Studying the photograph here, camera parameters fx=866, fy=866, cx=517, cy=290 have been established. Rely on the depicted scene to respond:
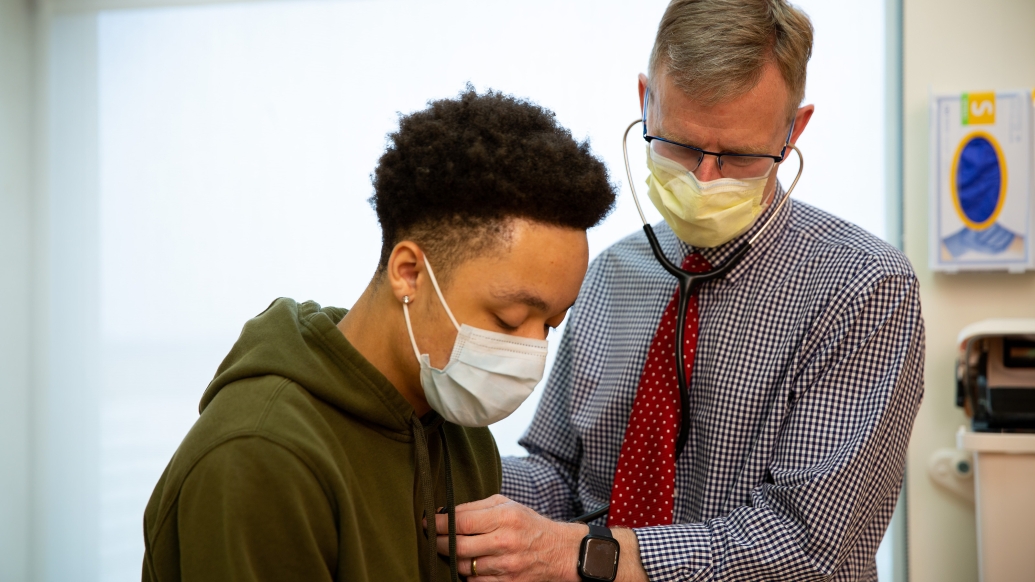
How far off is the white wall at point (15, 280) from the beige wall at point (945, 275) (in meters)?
2.65

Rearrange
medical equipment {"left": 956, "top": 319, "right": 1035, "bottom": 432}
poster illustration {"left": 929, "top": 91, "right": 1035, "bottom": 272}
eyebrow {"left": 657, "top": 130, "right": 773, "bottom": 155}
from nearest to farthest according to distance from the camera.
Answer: eyebrow {"left": 657, "top": 130, "right": 773, "bottom": 155}
medical equipment {"left": 956, "top": 319, "right": 1035, "bottom": 432}
poster illustration {"left": 929, "top": 91, "right": 1035, "bottom": 272}

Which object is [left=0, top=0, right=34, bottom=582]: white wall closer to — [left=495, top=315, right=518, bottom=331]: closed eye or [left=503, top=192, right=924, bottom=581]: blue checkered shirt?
[left=503, top=192, right=924, bottom=581]: blue checkered shirt

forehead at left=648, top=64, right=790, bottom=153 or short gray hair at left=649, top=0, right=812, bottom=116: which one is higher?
short gray hair at left=649, top=0, right=812, bottom=116

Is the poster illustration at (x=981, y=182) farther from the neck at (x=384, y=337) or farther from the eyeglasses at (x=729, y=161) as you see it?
the neck at (x=384, y=337)

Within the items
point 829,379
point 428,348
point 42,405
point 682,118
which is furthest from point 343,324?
point 42,405

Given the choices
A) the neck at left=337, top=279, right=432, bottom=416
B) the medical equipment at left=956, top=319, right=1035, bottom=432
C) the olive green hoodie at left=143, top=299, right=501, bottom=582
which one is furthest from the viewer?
the medical equipment at left=956, top=319, right=1035, bottom=432

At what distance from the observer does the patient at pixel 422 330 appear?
3.05 ft

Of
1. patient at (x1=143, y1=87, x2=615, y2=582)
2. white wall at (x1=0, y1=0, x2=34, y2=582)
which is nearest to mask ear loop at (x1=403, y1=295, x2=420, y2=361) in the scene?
patient at (x1=143, y1=87, x2=615, y2=582)

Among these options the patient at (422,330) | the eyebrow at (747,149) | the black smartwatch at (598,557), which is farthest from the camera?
the eyebrow at (747,149)

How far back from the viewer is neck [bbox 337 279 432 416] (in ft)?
3.39

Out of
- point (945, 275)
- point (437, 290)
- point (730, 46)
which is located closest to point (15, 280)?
point (437, 290)

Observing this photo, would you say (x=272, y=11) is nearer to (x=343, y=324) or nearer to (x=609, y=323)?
(x=609, y=323)

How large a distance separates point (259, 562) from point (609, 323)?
3.22ft

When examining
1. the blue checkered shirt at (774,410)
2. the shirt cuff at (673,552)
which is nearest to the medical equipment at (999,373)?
the blue checkered shirt at (774,410)
